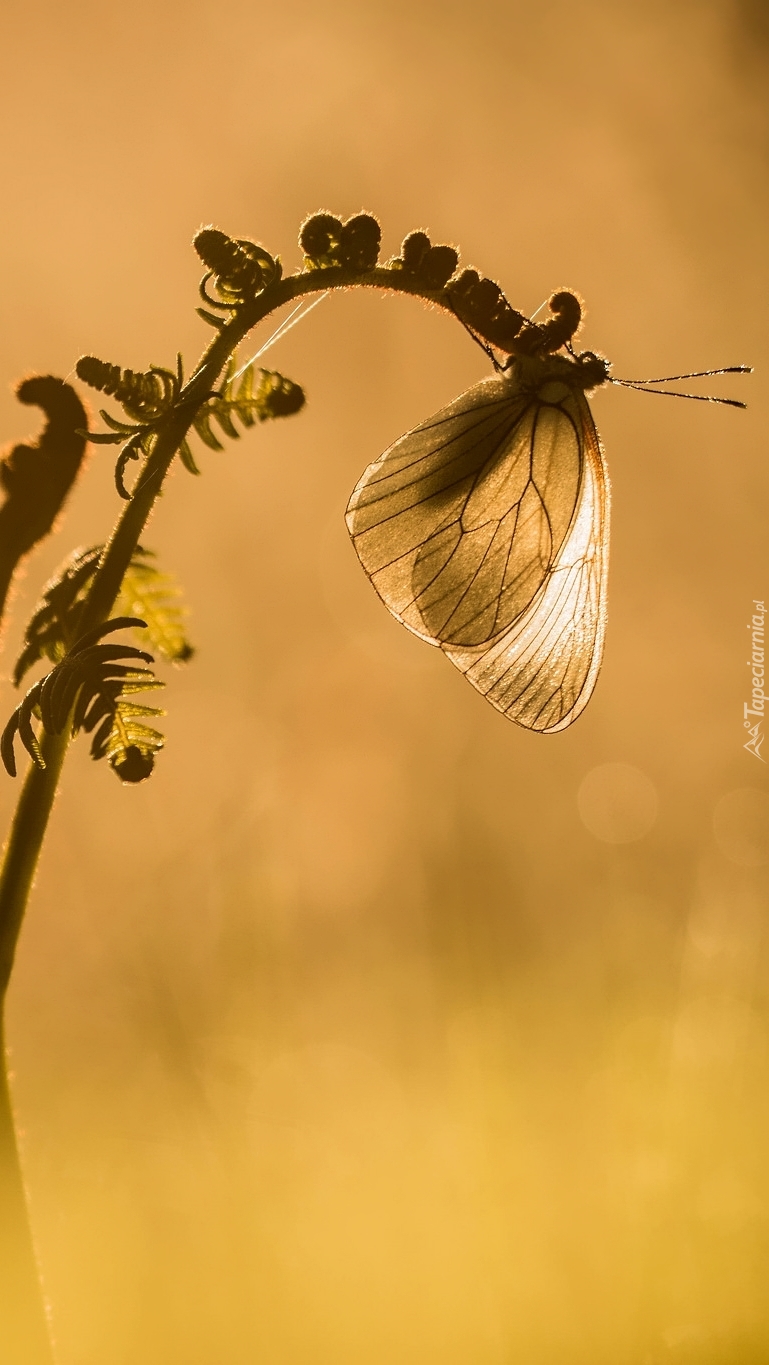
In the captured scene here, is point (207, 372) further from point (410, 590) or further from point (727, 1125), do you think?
point (727, 1125)

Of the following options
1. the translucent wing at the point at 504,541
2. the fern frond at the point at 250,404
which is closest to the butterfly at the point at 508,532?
the translucent wing at the point at 504,541

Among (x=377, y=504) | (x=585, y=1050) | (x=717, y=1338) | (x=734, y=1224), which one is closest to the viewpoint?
(x=717, y=1338)

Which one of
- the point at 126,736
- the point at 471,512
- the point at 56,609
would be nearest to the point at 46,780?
the point at 126,736

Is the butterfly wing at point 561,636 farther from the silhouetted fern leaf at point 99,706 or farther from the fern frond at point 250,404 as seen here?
the silhouetted fern leaf at point 99,706

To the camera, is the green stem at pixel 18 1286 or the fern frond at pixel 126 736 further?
the fern frond at pixel 126 736

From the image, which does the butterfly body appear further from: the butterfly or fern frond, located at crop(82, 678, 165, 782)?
fern frond, located at crop(82, 678, 165, 782)

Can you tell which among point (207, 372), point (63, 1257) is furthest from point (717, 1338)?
point (207, 372)

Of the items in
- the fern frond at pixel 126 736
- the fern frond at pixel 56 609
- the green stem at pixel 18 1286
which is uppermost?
the fern frond at pixel 56 609

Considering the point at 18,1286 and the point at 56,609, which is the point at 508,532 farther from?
the point at 18,1286
